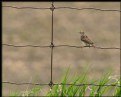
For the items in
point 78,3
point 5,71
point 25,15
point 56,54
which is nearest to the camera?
point 5,71

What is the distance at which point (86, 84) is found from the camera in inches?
229

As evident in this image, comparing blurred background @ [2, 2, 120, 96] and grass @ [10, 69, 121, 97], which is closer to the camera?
grass @ [10, 69, 121, 97]

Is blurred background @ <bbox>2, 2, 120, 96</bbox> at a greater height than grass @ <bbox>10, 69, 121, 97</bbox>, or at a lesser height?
greater

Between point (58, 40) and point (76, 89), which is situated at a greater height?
point (58, 40)

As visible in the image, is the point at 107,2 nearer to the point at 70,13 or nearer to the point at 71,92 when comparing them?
the point at 70,13

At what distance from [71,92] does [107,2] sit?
986cm

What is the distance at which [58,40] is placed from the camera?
42.3ft

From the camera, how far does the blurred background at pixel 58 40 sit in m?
11.2

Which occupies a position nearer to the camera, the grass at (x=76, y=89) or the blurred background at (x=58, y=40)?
the grass at (x=76, y=89)


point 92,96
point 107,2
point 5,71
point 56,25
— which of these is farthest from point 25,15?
point 92,96

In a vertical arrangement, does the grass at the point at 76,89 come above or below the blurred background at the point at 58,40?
below

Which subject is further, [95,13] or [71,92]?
[95,13]

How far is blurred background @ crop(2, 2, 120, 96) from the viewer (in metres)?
11.2

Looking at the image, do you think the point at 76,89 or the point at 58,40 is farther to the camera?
the point at 58,40
